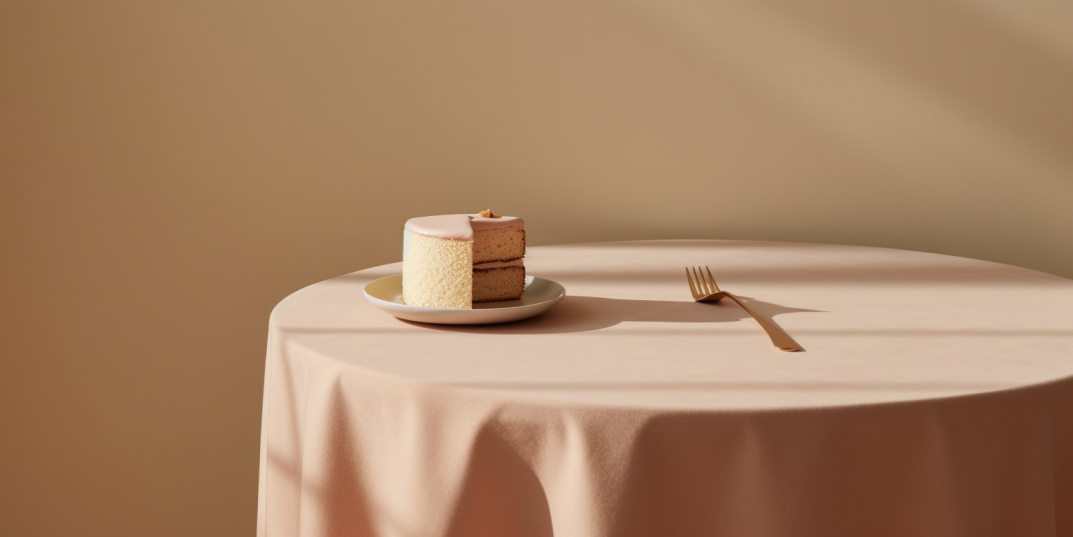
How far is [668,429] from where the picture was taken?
89 cm

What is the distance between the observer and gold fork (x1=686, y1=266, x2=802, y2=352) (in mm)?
1118

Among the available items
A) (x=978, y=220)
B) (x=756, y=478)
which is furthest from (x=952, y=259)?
(x=756, y=478)

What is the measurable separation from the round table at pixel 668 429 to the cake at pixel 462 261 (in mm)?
64

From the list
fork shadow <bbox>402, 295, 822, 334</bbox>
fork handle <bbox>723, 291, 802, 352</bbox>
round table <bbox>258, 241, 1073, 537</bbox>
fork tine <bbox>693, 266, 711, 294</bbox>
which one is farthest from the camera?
fork tine <bbox>693, 266, 711, 294</bbox>

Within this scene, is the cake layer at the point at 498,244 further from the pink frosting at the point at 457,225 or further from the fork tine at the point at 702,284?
the fork tine at the point at 702,284

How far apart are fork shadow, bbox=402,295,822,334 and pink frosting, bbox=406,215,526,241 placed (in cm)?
13

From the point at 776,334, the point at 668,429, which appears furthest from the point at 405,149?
the point at 668,429

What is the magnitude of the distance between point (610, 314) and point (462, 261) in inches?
9.1

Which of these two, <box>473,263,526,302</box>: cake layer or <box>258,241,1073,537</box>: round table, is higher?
<box>473,263,526,302</box>: cake layer

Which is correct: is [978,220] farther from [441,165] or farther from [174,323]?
[174,323]

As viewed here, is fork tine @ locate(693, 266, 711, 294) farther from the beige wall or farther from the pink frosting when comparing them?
the beige wall

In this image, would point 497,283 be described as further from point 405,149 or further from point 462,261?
point 405,149

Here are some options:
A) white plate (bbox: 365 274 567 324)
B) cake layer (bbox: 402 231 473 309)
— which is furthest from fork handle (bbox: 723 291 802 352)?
cake layer (bbox: 402 231 473 309)

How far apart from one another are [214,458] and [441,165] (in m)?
0.94
